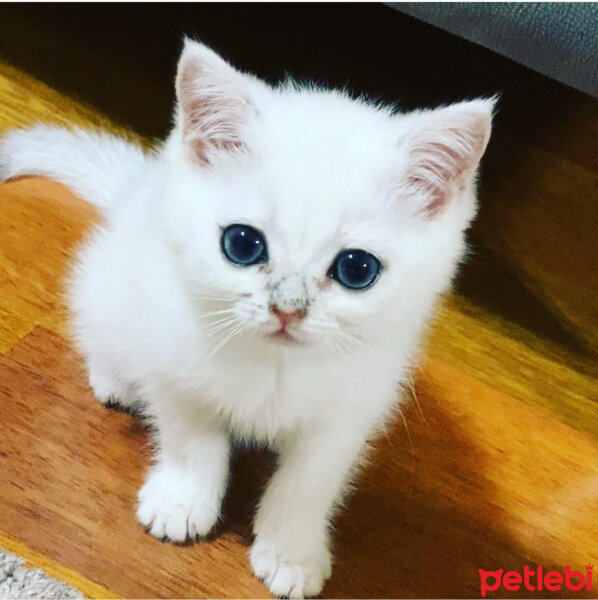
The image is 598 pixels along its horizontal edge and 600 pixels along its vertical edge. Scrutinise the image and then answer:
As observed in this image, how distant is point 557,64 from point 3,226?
38.9 inches

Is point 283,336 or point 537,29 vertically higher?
point 537,29

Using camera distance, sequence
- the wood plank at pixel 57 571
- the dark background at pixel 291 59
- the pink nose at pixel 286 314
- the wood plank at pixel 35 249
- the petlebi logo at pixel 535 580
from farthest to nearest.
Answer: the dark background at pixel 291 59, the wood plank at pixel 35 249, the petlebi logo at pixel 535 580, the wood plank at pixel 57 571, the pink nose at pixel 286 314

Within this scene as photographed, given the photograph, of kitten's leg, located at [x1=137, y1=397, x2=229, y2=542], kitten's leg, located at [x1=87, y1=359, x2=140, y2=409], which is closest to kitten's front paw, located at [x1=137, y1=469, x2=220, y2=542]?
kitten's leg, located at [x1=137, y1=397, x2=229, y2=542]

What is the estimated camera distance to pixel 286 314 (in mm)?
Answer: 703

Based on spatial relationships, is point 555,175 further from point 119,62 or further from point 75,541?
point 75,541

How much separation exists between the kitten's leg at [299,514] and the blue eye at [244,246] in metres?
0.28

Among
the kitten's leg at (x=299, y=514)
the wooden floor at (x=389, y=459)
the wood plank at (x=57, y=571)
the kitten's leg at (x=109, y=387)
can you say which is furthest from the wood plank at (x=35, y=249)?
the kitten's leg at (x=299, y=514)

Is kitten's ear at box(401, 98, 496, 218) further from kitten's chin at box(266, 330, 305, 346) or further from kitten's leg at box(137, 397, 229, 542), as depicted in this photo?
kitten's leg at box(137, 397, 229, 542)

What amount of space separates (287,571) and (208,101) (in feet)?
1.92

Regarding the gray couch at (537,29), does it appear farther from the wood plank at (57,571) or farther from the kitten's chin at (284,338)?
the wood plank at (57,571)

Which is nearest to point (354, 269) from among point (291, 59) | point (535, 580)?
point (535, 580)

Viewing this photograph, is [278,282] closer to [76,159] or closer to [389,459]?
[389,459]

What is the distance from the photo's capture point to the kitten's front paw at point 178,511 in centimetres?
95

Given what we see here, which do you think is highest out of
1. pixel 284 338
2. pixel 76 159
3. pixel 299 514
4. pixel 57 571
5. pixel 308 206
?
pixel 308 206
